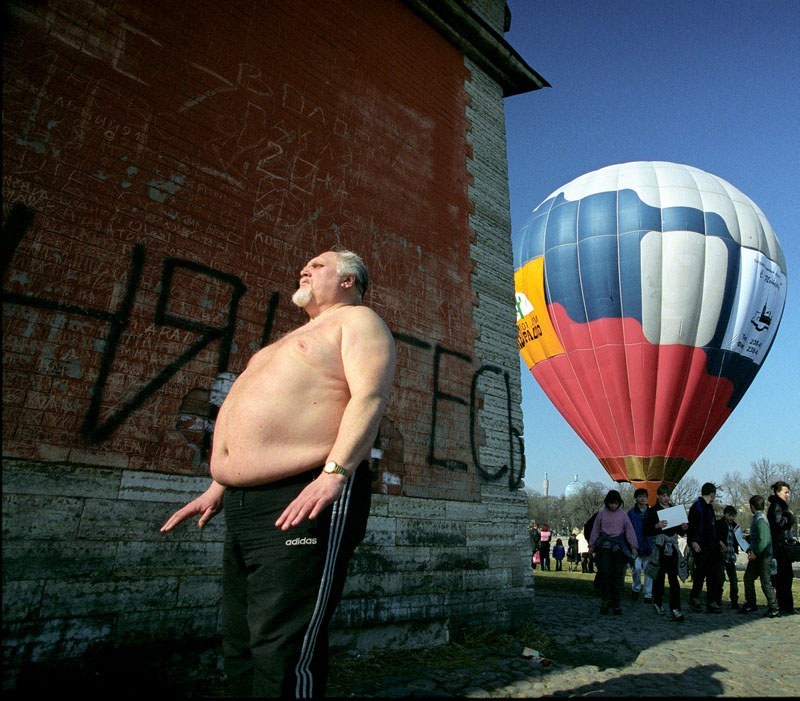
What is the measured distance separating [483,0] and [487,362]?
205 inches

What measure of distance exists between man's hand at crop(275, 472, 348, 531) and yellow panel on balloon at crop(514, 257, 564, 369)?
14.8 meters

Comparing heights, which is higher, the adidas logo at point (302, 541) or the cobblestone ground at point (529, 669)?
the adidas logo at point (302, 541)

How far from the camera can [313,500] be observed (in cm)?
201

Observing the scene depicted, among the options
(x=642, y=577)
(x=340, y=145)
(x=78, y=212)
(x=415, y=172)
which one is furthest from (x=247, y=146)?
(x=642, y=577)

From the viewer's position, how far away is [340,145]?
5781mm

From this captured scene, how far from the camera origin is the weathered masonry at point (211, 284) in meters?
3.59

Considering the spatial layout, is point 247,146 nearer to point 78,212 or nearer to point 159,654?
point 78,212

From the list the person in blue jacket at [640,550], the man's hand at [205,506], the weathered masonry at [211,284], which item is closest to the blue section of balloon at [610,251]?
the person in blue jacket at [640,550]

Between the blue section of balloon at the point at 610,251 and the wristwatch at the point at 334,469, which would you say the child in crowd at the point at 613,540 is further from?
the blue section of balloon at the point at 610,251

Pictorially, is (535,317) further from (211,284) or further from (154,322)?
(154,322)

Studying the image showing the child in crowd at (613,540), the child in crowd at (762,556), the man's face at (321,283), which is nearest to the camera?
the man's face at (321,283)

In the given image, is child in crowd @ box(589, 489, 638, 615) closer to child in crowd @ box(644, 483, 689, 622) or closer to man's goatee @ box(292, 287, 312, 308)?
child in crowd @ box(644, 483, 689, 622)

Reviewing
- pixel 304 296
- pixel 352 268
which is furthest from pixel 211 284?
pixel 352 268

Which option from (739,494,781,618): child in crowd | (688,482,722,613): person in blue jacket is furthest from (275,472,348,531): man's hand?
(739,494,781,618): child in crowd
